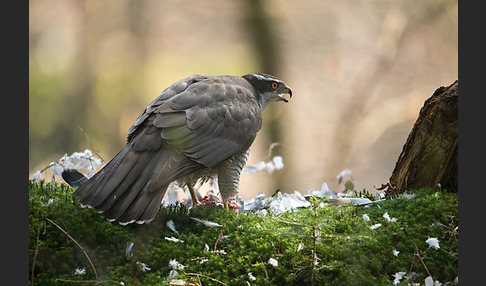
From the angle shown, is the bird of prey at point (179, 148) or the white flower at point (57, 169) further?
the white flower at point (57, 169)

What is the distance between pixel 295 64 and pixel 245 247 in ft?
15.0

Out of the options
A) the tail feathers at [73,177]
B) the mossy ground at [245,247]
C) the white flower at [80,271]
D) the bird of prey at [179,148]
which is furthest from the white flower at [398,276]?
the tail feathers at [73,177]

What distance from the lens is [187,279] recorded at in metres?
2.47

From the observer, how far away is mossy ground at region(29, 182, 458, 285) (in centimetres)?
250

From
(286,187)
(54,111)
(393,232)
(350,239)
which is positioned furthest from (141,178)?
(286,187)

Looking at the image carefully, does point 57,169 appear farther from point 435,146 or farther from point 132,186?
point 435,146

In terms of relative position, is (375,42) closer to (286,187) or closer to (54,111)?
(286,187)

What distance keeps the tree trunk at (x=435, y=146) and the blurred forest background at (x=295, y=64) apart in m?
2.66

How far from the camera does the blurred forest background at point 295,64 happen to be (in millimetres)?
6301

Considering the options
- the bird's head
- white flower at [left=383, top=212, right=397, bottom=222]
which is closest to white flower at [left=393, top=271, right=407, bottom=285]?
white flower at [left=383, top=212, right=397, bottom=222]

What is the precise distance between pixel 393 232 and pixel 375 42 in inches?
186

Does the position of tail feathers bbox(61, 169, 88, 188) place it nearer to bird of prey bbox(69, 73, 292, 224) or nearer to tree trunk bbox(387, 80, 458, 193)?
bird of prey bbox(69, 73, 292, 224)

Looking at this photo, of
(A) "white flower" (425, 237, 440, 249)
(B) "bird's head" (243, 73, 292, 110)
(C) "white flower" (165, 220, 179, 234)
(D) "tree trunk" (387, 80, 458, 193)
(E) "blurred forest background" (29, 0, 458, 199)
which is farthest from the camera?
(E) "blurred forest background" (29, 0, 458, 199)

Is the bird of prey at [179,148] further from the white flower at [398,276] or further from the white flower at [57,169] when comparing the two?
the white flower at [398,276]
